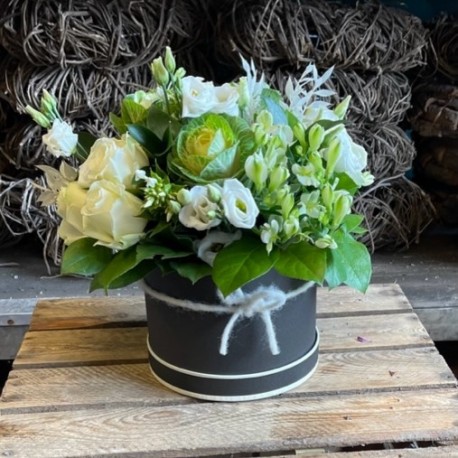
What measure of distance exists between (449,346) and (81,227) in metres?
1.19

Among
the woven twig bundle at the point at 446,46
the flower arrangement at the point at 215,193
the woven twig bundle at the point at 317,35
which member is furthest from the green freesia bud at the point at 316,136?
the woven twig bundle at the point at 446,46

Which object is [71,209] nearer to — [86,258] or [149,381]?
[86,258]

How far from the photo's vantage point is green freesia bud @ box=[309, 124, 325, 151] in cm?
69

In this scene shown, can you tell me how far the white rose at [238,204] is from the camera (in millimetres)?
655

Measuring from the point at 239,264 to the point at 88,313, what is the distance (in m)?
0.40

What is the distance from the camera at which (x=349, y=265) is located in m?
0.74

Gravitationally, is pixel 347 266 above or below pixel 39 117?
below

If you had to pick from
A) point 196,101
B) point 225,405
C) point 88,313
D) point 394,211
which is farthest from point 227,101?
point 394,211

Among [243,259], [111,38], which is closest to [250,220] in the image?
[243,259]

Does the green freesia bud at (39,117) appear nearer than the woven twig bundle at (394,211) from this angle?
Yes

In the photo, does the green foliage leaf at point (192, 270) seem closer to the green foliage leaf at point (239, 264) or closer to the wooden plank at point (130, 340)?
the green foliage leaf at point (239, 264)

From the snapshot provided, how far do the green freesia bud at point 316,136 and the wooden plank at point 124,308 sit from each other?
0.36 metres

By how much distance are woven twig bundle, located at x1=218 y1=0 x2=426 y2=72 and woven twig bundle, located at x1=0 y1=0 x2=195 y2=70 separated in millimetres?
132

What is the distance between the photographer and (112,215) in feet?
2.27
